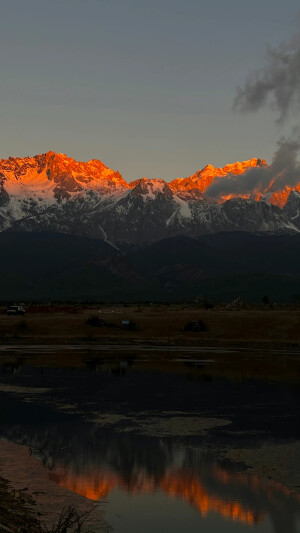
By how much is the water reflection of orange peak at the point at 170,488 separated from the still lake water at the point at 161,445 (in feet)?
0.13

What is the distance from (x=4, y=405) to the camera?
4259cm

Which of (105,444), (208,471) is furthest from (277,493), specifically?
(105,444)

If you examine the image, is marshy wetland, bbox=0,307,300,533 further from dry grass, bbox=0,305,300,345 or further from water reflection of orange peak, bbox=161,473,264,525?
dry grass, bbox=0,305,300,345

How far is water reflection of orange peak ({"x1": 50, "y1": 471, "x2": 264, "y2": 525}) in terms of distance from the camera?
23344 mm

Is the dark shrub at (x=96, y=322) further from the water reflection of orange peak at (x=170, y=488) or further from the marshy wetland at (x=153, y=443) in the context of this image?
the water reflection of orange peak at (x=170, y=488)

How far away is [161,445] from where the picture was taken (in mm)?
32594

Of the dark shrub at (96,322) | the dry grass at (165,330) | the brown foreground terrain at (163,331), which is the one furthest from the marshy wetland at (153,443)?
the dark shrub at (96,322)

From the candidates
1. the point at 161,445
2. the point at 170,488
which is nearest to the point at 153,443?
the point at 161,445

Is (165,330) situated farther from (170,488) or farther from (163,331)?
(170,488)

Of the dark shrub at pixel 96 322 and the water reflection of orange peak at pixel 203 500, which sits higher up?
the dark shrub at pixel 96 322

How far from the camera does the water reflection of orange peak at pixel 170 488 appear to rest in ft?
76.6

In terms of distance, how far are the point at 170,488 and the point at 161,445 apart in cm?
663

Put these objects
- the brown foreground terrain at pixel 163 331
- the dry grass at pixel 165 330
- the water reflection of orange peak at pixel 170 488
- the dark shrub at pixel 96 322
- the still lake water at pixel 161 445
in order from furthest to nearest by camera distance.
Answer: the dark shrub at pixel 96 322 → the dry grass at pixel 165 330 → the brown foreground terrain at pixel 163 331 → the still lake water at pixel 161 445 → the water reflection of orange peak at pixel 170 488

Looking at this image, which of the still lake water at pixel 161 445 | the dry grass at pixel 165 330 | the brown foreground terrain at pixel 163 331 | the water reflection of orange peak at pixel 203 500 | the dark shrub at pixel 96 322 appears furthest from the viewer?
the dark shrub at pixel 96 322
